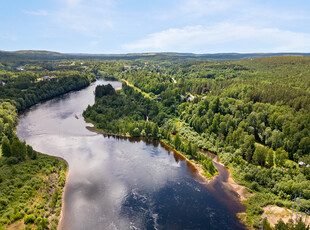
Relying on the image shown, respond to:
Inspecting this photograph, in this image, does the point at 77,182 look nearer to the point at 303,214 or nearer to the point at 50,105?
the point at 303,214

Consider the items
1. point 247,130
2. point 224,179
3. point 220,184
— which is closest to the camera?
point 220,184

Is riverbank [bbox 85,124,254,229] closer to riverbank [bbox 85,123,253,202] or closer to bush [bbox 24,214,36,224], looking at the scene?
riverbank [bbox 85,123,253,202]

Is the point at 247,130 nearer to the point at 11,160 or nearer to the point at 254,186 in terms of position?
the point at 254,186

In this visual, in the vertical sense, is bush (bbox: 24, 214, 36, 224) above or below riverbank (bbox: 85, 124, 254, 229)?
above

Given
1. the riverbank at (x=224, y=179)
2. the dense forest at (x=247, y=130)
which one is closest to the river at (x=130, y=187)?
the riverbank at (x=224, y=179)

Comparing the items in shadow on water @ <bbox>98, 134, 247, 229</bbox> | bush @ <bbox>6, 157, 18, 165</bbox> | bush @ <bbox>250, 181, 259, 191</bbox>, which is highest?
bush @ <bbox>6, 157, 18, 165</bbox>

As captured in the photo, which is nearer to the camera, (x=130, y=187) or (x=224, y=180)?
(x=130, y=187)

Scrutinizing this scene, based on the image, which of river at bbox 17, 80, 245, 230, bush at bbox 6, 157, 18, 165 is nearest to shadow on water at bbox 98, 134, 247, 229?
river at bbox 17, 80, 245, 230

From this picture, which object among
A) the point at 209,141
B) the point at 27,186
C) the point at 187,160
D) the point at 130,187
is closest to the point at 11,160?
the point at 27,186

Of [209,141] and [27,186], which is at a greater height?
[27,186]

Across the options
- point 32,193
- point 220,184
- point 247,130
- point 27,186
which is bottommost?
point 220,184
